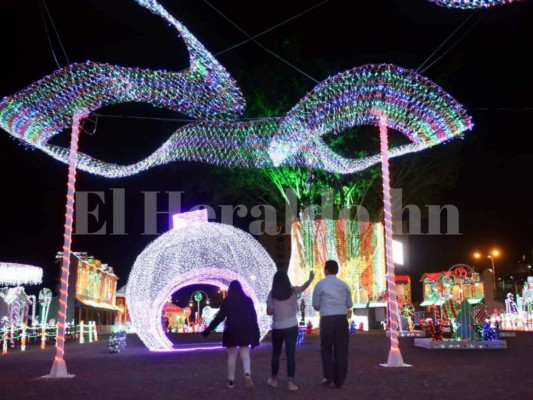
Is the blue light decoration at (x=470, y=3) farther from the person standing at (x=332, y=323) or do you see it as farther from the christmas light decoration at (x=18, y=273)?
the christmas light decoration at (x=18, y=273)

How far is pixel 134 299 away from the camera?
1595 cm

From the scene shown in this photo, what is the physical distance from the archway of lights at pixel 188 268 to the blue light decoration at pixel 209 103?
223 cm

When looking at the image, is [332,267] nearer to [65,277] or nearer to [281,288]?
[281,288]

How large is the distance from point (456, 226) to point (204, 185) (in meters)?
25.2

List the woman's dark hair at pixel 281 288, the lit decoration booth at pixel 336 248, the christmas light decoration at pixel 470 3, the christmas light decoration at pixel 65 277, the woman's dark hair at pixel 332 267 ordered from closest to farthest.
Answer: the woman's dark hair at pixel 281 288
the woman's dark hair at pixel 332 267
the christmas light decoration at pixel 470 3
the christmas light decoration at pixel 65 277
the lit decoration booth at pixel 336 248

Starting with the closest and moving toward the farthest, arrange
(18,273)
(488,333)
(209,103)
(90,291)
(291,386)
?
(291,386)
(209,103)
(488,333)
(18,273)
(90,291)

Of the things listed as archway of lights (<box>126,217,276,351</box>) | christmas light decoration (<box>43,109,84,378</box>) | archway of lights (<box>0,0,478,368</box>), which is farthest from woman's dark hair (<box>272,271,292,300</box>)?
archway of lights (<box>126,217,276,351</box>)

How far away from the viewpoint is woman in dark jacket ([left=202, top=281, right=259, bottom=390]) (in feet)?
A: 26.1

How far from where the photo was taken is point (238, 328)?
8.00 meters

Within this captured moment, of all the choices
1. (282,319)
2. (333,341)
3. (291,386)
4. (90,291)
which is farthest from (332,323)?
(90,291)

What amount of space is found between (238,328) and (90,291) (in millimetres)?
30766

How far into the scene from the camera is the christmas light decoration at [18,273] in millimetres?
29094

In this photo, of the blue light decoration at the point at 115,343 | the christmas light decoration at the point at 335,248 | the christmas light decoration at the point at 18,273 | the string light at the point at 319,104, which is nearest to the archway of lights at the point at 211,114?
the string light at the point at 319,104

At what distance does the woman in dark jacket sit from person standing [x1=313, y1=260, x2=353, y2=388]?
2.79 feet
